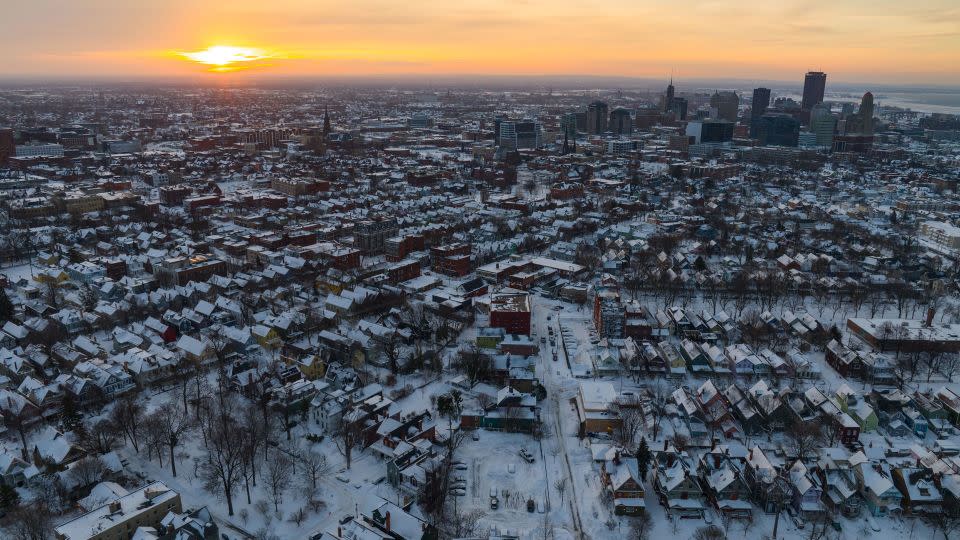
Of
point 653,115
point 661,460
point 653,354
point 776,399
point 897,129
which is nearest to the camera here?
point 661,460

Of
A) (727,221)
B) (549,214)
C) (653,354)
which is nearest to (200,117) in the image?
(549,214)

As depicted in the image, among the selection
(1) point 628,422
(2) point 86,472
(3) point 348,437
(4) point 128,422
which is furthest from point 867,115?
(2) point 86,472

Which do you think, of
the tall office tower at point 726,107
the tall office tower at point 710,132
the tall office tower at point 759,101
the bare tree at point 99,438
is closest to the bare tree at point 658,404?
the bare tree at point 99,438

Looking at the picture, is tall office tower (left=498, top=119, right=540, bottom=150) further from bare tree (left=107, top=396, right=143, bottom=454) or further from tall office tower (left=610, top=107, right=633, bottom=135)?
bare tree (left=107, top=396, right=143, bottom=454)

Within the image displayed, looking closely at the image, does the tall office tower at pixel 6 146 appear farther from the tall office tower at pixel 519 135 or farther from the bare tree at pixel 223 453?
the bare tree at pixel 223 453

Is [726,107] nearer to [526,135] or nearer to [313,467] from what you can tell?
[526,135]

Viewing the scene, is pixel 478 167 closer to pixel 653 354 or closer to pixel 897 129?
pixel 653 354
